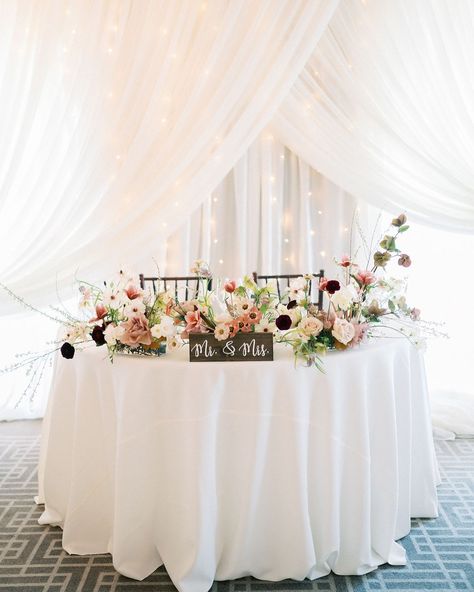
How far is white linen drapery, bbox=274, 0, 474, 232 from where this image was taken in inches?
143

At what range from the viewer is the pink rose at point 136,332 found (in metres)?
2.26

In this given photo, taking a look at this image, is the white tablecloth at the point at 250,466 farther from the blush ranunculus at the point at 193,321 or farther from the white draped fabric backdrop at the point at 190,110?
the white draped fabric backdrop at the point at 190,110

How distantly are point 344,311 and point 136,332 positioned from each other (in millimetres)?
777

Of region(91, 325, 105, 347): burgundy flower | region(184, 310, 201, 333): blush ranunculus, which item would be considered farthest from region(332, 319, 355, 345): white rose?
region(91, 325, 105, 347): burgundy flower

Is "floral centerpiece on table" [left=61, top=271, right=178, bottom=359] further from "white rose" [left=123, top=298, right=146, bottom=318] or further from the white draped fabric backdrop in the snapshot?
the white draped fabric backdrop

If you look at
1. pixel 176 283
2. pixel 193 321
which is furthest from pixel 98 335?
pixel 176 283

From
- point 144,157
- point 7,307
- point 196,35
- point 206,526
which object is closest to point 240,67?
point 196,35

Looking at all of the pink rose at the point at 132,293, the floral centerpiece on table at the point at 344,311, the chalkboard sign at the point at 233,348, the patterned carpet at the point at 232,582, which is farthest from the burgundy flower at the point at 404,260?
the patterned carpet at the point at 232,582

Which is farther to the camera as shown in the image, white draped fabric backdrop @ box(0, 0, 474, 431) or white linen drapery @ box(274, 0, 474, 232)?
white linen drapery @ box(274, 0, 474, 232)

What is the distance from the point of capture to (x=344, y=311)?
2.34m

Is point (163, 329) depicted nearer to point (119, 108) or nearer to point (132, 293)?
point (132, 293)

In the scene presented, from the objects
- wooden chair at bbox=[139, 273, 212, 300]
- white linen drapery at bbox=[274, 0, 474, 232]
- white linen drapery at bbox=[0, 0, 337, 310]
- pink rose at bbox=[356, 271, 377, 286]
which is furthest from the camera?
white linen drapery at bbox=[274, 0, 474, 232]

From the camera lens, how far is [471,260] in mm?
→ 4230

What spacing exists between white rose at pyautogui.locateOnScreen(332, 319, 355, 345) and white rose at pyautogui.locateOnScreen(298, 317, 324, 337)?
6 cm
